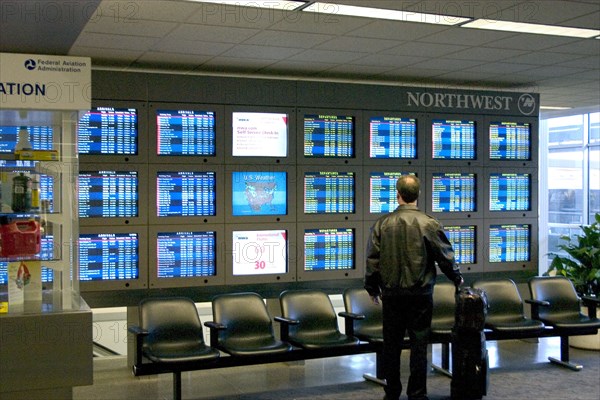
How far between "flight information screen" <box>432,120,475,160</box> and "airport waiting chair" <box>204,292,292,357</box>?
2.37 m

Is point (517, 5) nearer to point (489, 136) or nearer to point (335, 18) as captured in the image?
point (335, 18)

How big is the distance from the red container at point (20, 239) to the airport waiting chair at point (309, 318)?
6.74 feet

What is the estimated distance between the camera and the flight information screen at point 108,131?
226 inches

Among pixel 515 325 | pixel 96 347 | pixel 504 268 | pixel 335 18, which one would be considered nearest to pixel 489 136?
pixel 504 268

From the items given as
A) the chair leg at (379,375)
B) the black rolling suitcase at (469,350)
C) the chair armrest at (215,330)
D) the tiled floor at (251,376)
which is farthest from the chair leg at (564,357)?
the chair armrest at (215,330)

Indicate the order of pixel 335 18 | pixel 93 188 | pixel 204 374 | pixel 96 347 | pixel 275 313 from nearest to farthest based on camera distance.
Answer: pixel 335 18
pixel 93 188
pixel 204 374
pixel 275 313
pixel 96 347

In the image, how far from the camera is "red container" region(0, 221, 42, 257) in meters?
4.13

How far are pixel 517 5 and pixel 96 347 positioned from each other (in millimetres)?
5979

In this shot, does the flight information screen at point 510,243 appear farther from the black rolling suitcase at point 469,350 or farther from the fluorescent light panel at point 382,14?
the fluorescent light panel at point 382,14

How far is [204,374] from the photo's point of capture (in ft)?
20.5

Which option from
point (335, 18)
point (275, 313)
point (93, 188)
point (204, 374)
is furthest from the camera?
point (275, 313)

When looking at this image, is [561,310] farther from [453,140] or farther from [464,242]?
[453,140]

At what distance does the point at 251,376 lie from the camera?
6.15 m

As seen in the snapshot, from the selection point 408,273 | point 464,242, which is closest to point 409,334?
point 408,273
